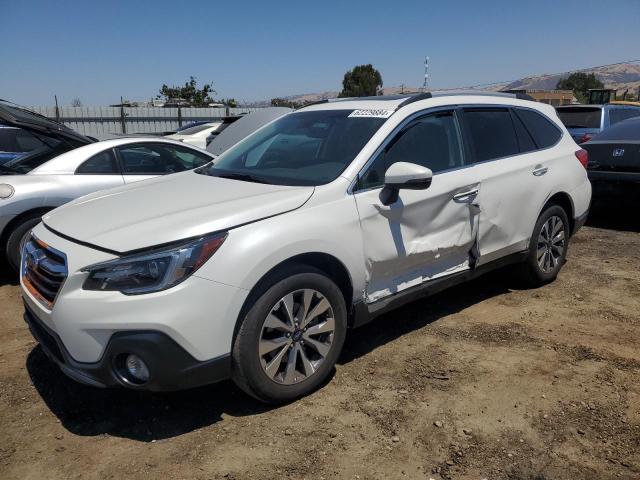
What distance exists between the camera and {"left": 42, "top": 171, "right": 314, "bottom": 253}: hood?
2.73 m

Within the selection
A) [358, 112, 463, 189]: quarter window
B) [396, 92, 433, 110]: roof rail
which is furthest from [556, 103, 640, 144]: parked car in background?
[396, 92, 433, 110]: roof rail

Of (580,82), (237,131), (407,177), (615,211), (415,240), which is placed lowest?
(615,211)

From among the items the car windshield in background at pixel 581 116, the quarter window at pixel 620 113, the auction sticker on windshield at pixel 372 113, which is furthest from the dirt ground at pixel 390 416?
the quarter window at pixel 620 113

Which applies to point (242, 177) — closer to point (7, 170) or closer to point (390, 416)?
point (390, 416)

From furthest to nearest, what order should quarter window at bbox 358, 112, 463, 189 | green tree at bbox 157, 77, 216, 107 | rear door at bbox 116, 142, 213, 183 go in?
green tree at bbox 157, 77, 216, 107 → rear door at bbox 116, 142, 213, 183 → quarter window at bbox 358, 112, 463, 189

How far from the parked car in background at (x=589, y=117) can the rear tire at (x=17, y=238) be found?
919 centimetres

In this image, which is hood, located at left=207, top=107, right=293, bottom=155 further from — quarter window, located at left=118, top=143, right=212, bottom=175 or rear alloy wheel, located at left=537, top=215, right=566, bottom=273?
rear alloy wheel, located at left=537, top=215, right=566, bottom=273

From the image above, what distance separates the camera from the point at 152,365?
257cm

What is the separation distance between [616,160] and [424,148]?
447 centimetres

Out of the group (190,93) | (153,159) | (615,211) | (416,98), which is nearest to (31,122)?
(153,159)

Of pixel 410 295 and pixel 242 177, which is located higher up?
pixel 242 177

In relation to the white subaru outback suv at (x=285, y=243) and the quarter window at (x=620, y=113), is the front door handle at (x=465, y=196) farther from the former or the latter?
the quarter window at (x=620, y=113)

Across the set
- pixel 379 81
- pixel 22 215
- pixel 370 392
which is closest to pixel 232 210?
pixel 370 392

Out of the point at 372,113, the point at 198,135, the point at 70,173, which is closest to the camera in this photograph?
the point at 372,113
